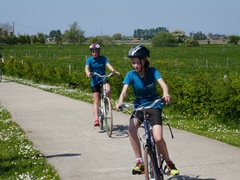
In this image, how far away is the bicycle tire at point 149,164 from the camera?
5.79m

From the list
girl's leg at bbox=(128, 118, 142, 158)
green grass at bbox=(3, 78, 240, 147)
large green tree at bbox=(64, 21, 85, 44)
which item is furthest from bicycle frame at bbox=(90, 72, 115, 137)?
large green tree at bbox=(64, 21, 85, 44)

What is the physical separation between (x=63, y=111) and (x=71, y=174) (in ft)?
24.9

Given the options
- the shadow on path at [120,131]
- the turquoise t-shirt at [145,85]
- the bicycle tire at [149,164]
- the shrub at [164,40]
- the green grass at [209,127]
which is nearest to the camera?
the bicycle tire at [149,164]

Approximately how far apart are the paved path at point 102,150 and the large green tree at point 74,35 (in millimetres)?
138507

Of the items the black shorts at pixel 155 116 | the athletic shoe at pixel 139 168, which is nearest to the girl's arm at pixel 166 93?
the black shorts at pixel 155 116

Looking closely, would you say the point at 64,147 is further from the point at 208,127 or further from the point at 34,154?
the point at 208,127

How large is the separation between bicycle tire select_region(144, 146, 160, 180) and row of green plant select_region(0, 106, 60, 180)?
4.96ft

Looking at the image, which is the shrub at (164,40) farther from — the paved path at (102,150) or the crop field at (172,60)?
the paved path at (102,150)

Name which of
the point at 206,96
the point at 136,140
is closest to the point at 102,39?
the point at 206,96

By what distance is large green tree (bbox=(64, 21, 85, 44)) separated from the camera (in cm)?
15112

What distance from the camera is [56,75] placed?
1059 inches

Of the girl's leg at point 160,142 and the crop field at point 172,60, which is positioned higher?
the girl's leg at point 160,142

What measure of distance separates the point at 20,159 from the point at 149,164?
9.39 feet

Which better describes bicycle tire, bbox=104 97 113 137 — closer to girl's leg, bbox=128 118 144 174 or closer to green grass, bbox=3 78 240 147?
green grass, bbox=3 78 240 147
